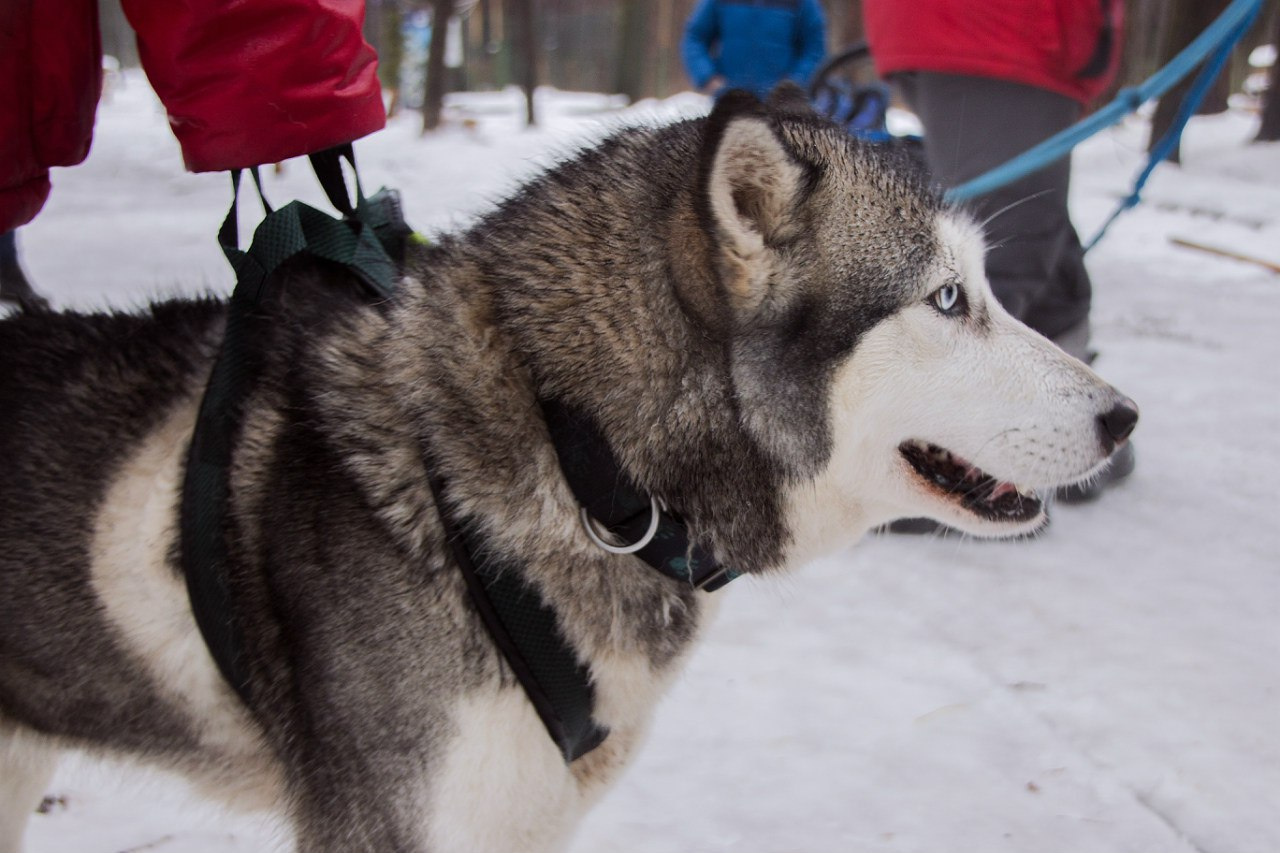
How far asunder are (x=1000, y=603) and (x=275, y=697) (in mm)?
2235

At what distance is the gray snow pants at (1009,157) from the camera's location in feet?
11.0

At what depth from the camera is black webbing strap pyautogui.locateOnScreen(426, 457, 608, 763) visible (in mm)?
1415

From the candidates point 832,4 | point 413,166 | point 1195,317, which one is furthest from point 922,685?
point 832,4

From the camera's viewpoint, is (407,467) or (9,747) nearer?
(407,467)

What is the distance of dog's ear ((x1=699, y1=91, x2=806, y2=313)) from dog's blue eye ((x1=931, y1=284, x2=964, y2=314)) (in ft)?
0.85

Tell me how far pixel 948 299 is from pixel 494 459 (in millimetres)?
737

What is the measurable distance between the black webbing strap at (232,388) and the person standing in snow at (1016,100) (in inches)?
85.5

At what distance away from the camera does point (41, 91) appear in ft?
5.92

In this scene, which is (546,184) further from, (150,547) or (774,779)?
(774,779)

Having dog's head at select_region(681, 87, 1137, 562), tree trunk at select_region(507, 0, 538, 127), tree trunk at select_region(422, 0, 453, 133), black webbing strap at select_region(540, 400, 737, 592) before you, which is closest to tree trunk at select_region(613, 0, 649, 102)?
tree trunk at select_region(507, 0, 538, 127)

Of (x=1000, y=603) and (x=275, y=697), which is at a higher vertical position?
(x=275, y=697)

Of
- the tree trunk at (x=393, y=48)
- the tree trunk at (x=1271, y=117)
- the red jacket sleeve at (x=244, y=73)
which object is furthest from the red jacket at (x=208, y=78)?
the tree trunk at (x=393, y=48)

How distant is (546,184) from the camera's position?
163 cm

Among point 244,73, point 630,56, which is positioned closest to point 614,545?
point 244,73
